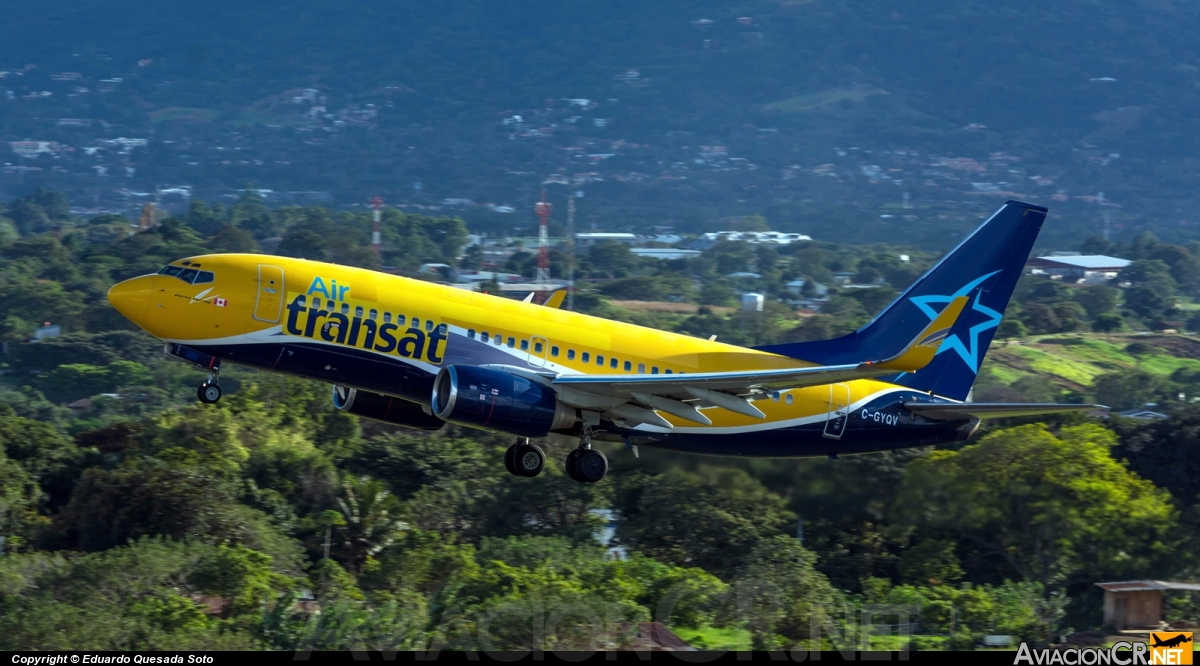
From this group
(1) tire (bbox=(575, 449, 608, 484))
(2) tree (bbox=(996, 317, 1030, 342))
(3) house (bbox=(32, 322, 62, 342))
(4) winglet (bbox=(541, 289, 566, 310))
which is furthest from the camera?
(2) tree (bbox=(996, 317, 1030, 342))

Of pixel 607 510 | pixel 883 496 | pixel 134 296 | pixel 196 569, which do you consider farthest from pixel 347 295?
pixel 607 510

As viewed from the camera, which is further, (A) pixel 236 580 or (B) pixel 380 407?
(A) pixel 236 580

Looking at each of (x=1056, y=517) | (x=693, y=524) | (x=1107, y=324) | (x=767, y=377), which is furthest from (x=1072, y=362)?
(x=767, y=377)

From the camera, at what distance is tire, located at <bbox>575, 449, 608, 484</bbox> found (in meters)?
A: 33.9

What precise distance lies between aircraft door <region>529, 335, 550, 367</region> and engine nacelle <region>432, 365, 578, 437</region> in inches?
31.2

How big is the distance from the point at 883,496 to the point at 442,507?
17961 millimetres

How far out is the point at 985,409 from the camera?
33.9 m

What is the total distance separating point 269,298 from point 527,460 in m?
7.49

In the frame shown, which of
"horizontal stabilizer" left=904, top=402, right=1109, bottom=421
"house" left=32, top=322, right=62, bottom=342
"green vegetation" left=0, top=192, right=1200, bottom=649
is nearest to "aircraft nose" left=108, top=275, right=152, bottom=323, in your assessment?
"green vegetation" left=0, top=192, right=1200, bottom=649

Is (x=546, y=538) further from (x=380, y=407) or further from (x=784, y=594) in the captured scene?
(x=380, y=407)

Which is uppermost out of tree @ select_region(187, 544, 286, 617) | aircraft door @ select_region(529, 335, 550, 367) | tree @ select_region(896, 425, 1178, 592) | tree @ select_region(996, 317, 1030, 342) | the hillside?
tree @ select_region(996, 317, 1030, 342)

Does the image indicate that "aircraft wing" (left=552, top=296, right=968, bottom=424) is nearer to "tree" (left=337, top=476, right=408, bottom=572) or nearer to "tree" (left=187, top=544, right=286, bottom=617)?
"tree" (left=187, top=544, right=286, bottom=617)

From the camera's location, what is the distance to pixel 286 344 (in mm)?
32188

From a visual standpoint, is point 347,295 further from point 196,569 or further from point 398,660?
point 196,569
